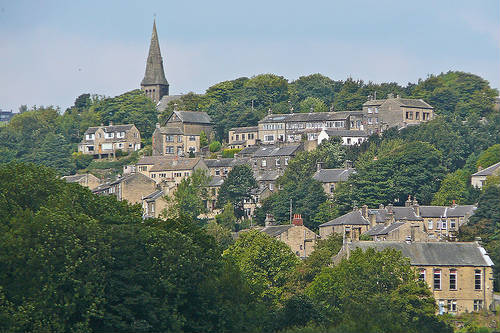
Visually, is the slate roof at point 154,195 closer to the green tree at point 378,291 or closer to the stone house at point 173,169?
the stone house at point 173,169

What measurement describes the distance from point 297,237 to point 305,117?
129ft

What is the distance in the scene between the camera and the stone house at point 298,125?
414ft

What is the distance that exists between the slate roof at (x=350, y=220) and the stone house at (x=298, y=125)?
99.8 feet

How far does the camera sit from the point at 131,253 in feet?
173

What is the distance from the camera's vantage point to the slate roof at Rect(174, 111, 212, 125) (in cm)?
13675

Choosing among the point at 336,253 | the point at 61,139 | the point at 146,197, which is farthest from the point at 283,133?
the point at 336,253

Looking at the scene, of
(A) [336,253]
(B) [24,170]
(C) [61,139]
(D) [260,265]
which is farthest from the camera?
(C) [61,139]

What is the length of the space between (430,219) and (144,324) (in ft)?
164

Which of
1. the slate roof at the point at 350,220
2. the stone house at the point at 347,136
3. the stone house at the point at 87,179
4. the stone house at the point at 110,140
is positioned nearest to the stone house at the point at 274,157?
the stone house at the point at 347,136

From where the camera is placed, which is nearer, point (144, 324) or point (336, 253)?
point (144, 324)

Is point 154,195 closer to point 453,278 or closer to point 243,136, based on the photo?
point 243,136

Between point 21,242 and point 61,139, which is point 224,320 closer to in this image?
point 21,242

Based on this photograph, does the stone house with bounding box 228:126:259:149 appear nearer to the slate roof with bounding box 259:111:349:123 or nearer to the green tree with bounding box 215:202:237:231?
the slate roof with bounding box 259:111:349:123

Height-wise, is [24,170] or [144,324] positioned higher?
→ [24,170]
